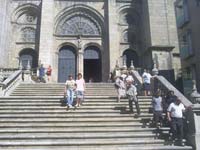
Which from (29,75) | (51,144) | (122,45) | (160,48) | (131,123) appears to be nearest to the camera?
(51,144)

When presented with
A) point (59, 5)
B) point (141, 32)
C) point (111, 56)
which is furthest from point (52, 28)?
point (141, 32)

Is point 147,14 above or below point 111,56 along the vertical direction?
above

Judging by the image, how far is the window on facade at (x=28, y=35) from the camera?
26.2 metres

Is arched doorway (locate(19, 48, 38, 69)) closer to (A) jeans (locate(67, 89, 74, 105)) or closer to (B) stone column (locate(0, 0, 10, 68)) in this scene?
(B) stone column (locate(0, 0, 10, 68))

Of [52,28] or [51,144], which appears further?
[52,28]

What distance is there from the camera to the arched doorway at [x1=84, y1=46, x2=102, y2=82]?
26547 millimetres

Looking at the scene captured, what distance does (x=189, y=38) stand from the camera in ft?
82.8

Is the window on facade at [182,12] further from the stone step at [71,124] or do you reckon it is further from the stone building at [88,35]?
the stone step at [71,124]

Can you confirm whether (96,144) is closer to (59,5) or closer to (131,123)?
(131,123)

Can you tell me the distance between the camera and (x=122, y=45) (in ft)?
87.6

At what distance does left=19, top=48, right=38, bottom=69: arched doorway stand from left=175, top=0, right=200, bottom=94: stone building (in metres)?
12.3

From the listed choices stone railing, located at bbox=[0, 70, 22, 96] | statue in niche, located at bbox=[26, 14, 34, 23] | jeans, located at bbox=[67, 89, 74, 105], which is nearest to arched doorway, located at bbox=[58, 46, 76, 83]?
statue in niche, located at bbox=[26, 14, 34, 23]

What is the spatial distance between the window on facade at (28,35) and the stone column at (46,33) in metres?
1.43

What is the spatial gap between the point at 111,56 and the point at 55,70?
4851 millimetres
